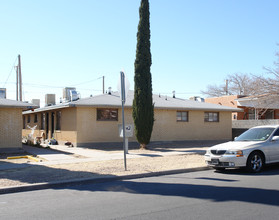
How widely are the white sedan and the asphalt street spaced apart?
816 mm

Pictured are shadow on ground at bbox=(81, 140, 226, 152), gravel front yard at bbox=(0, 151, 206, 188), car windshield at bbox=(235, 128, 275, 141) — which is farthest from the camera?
shadow on ground at bbox=(81, 140, 226, 152)

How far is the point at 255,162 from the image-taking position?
1040 cm

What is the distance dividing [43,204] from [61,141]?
1569cm

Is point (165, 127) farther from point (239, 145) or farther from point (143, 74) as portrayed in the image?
point (239, 145)

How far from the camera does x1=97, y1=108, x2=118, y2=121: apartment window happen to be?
801 inches

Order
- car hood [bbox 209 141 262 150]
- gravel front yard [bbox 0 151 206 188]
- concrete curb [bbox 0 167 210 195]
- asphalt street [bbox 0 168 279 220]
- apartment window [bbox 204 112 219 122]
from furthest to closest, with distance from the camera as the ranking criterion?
apartment window [bbox 204 112 219 122], car hood [bbox 209 141 262 150], gravel front yard [bbox 0 151 206 188], concrete curb [bbox 0 167 210 195], asphalt street [bbox 0 168 279 220]

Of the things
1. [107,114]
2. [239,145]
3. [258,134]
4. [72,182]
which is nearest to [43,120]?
[107,114]

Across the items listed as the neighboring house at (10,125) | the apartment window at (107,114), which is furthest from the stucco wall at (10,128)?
the apartment window at (107,114)

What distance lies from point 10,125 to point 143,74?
7.68 m

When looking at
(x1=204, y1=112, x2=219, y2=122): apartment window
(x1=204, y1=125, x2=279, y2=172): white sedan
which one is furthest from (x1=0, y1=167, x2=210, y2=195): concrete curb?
(x1=204, y1=112, x2=219, y2=122): apartment window

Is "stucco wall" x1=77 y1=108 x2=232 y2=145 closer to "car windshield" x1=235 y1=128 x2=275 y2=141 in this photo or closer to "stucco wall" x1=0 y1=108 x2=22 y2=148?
Answer: "stucco wall" x1=0 y1=108 x2=22 y2=148

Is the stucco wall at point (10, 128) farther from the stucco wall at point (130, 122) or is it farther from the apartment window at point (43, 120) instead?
the apartment window at point (43, 120)

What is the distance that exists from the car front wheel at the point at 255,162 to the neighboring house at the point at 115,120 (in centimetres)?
1087

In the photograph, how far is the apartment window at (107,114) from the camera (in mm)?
20344
